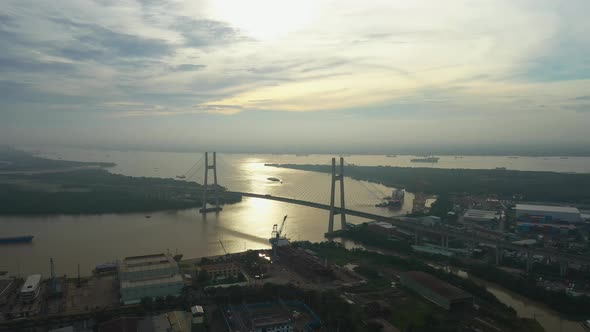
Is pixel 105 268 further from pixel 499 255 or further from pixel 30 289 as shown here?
pixel 499 255

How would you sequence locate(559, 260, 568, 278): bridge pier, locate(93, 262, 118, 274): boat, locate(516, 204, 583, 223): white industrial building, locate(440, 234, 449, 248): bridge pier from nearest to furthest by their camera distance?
locate(93, 262, 118, 274): boat → locate(559, 260, 568, 278): bridge pier → locate(440, 234, 449, 248): bridge pier → locate(516, 204, 583, 223): white industrial building

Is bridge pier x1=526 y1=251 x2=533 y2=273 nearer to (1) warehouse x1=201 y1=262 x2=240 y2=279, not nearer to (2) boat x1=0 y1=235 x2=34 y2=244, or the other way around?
(1) warehouse x1=201 y1=262 x2=240 y2=279

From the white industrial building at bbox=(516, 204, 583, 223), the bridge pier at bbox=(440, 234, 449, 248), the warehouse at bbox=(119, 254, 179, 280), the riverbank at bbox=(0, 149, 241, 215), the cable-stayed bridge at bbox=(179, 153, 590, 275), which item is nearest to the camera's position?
the warehouse at bbox=(119, 254, 179, 280)

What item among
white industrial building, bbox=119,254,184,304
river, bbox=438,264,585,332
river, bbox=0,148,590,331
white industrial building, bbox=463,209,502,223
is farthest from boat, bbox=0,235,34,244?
white industrial building, bbox=463,209,502,223

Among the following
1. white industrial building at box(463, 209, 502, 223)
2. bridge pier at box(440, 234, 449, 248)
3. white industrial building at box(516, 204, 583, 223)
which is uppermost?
white industrial building at box(516, 204, 583, 223)

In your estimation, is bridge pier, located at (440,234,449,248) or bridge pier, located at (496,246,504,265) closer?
bridge pier, located at (496,246,504,265)

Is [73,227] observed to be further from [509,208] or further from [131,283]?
[509,208]

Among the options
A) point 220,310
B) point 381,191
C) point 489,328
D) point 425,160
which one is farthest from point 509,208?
point 425,160

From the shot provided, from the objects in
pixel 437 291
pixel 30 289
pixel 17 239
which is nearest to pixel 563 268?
pixel 437 291
